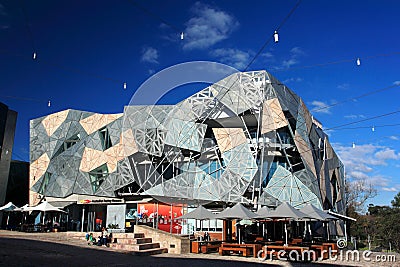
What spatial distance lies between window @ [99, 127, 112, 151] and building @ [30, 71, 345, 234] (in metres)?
0.11

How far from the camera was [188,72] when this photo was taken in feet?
86.1

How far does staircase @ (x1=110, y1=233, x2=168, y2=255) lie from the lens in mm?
16797

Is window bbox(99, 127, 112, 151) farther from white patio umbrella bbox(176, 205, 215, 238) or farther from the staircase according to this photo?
white patio umbrella bbox(176, 205, 215, 238)

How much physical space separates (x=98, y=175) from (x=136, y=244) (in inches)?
784

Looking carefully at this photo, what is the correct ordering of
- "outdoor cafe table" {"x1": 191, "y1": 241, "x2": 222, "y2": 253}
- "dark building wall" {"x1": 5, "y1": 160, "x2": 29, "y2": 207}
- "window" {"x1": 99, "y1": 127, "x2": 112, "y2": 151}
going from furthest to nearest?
1. "dark building wall" {"x1": 5, "y1": 160, "x2": 29, "y2": 207}
2. "window" {"x1": 99, "y1": 127, "x2": 112, "y2": 151}
3. "outdoor cafe table" {"x1": 191, "y1": 241, "x2": 222, "y2": 253}

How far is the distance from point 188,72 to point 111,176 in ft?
45.8

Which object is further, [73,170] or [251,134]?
[73,170]

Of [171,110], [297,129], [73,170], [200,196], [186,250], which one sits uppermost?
[171,110]

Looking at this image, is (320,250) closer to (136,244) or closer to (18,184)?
(136,244)

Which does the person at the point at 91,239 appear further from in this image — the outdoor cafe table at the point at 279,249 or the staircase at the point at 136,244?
the outdoor cafe table at the point at 279,249

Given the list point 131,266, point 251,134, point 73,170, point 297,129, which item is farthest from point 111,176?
point 131,266

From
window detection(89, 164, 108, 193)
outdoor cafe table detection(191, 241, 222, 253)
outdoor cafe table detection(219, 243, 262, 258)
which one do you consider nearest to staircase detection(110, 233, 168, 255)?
outdoor cafe table detection(191, 241, 222, 253)

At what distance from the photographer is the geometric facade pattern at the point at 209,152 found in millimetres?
28938

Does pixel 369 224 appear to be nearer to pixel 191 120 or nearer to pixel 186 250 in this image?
pixel 191 120
